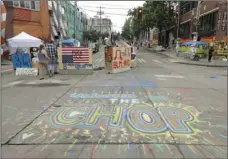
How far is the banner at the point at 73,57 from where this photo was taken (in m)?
13.2

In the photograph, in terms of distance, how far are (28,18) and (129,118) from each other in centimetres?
2600

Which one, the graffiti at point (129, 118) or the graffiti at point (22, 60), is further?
the graffiti at point (22, 60)

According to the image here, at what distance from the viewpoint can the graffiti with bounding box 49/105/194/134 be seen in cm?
491

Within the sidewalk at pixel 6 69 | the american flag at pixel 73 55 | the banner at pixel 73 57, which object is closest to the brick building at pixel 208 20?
the banner at pixel 73 57

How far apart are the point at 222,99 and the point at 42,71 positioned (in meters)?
8.36

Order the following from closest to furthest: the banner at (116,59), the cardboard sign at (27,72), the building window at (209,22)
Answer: the cardboard sign at (27,72), the banner at (116,59), the building window at (209,22)

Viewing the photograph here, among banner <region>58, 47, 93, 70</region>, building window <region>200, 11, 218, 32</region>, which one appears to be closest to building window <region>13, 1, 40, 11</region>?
banner <region>58, 47, 93, 70</region>

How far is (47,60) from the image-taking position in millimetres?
12023

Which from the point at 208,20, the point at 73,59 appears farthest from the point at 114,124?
the point at 208,20

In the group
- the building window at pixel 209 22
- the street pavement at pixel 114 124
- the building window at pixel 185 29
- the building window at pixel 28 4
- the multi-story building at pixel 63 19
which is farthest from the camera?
the building window at pixel 185 29

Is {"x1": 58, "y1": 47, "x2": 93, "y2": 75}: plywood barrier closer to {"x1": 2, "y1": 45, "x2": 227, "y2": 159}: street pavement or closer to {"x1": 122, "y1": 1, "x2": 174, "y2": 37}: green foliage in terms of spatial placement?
{"x1": 2, "y1": 45, "x2": 227, "y2": 159}: street pavement

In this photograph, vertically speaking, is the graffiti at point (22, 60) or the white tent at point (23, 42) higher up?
the white tent at point (23, 42)

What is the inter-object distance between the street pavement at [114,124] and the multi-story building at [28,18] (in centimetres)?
2005

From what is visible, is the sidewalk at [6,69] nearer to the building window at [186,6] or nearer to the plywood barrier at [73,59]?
the plywood barrier at [73,59]
